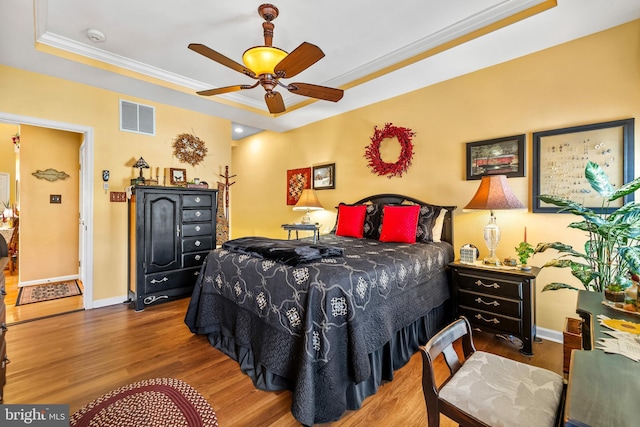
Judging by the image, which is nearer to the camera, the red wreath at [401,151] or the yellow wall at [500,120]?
the yellow wall at [500,120]

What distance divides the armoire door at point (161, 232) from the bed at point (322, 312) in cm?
118

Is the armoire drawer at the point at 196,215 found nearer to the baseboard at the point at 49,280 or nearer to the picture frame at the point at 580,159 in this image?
the baseboard at the point at 49,280

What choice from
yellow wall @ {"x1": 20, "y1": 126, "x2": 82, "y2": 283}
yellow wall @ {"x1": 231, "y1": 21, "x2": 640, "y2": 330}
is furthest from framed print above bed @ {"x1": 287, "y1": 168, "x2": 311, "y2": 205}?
yellow wall @ {"x1": 20, "y1": 126, "x2": 82, "y2": 283}

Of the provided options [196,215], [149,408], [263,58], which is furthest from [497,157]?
[196,215]

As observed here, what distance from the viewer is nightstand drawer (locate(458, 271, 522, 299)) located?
2.37 meters

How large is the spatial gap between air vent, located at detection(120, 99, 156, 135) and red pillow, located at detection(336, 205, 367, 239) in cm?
294

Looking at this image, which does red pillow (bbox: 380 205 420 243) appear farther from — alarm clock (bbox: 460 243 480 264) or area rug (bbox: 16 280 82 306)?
area rug (bbox: 16 280 82 306)

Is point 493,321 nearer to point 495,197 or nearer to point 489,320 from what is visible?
point 489,320

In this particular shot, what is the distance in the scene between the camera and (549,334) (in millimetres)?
2646

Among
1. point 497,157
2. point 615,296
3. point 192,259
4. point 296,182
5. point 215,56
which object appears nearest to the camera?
point 615,296

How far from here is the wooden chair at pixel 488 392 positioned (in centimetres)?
97

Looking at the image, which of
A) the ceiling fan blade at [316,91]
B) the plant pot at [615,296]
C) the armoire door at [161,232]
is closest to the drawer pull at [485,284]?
the plant pot at [615,296]

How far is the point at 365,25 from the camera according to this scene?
102 inches

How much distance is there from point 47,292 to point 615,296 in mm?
6023
